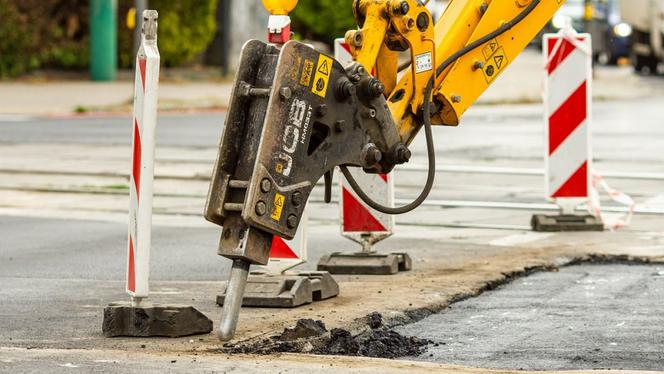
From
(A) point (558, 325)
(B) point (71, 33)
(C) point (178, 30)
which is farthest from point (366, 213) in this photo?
(C) point (178, 30)

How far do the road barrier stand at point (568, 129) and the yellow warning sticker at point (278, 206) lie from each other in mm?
5354

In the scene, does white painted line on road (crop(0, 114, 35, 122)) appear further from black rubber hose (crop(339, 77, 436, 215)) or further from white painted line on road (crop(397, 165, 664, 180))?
black rubber hose (crop(339, 77, 436, 215))

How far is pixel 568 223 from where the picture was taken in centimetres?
1220

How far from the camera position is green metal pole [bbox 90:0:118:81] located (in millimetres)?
32531

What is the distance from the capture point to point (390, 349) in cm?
732

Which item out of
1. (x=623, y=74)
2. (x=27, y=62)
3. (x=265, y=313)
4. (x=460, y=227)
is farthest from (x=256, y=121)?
(x=623, y=74)

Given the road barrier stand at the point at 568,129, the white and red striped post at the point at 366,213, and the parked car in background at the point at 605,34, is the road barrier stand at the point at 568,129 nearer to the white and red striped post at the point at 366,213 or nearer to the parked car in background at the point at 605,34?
the white and red striped post at the point at 366,213

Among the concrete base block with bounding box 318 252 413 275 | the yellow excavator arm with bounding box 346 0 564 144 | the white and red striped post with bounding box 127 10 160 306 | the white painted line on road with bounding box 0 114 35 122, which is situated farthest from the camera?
the white painted line on road with bounding box 0 114 35 122

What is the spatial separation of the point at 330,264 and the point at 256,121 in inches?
111

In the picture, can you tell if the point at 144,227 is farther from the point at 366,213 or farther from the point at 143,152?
the point at 366,213

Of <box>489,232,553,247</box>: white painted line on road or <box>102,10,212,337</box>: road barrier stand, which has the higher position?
<box>102,10,212,337</box>: road barrier stand

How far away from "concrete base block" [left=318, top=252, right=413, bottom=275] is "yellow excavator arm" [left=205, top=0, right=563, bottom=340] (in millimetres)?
1727

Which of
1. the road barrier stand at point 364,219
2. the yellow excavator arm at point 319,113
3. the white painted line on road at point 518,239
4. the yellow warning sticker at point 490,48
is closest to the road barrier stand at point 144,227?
the yellow excavator arm at point 319,113

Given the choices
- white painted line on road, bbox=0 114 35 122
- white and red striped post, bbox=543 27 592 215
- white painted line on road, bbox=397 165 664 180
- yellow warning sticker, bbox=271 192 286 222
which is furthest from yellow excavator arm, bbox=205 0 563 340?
white painted line on road, bbox=0 114 35 122
